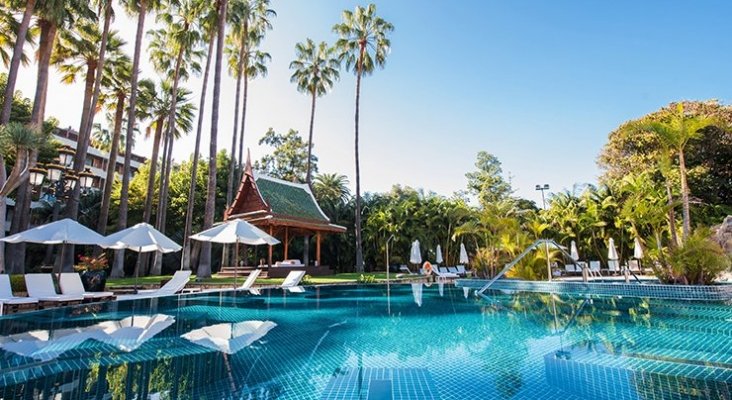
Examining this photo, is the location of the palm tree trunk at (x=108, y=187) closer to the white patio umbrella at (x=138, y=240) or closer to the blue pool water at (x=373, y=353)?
the white patio umbrella at (x=138, y=240)

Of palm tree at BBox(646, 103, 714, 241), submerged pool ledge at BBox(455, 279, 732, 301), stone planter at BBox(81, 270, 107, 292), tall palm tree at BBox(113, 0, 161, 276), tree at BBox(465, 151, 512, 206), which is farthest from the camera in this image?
tree at BBox(465, 151, 512, 206)

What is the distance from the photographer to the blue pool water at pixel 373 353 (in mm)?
3875

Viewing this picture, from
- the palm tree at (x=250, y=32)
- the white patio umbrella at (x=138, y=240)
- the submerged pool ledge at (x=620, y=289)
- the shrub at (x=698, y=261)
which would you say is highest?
the palm tree at (x=250, y=32)

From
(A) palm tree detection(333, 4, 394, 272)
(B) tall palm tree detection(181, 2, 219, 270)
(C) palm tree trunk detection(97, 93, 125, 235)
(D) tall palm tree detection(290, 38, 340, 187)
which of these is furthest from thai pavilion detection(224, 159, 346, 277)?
(D) tall palm tree detection(290, 38, 340, 187)

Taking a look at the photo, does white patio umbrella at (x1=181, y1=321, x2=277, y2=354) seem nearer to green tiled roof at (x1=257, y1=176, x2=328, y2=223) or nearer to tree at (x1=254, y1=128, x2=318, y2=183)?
green tiled roof at (x1=257, y1=176, x2=328, y2=223)

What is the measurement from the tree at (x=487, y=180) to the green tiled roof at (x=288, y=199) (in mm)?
23698

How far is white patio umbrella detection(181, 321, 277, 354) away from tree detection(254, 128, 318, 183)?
102 ft

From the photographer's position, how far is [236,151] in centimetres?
2675

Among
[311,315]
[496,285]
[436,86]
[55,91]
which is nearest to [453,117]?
[436,86]

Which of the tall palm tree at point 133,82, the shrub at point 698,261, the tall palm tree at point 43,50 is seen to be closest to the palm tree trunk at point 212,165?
the tall palm tree at point 133,82

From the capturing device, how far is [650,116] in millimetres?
24938

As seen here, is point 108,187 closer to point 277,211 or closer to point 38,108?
point 38,108

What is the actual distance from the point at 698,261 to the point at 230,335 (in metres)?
11.9

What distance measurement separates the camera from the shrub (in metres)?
10.3
